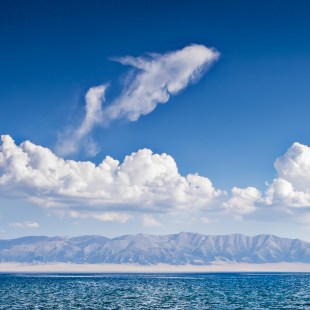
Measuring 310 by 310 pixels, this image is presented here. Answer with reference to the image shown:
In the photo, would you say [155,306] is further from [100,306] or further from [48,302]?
[48,302]

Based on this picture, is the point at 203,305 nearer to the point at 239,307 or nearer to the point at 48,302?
the point at 239,307

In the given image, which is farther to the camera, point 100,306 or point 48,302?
point 48,302

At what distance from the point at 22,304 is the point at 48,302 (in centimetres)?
591

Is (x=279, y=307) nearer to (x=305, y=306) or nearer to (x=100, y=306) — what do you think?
(x=305, y=306)

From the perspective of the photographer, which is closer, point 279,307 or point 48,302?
point 279,307

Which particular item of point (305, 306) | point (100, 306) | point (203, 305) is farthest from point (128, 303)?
point (305, 306)

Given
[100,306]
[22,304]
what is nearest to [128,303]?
[100,306]

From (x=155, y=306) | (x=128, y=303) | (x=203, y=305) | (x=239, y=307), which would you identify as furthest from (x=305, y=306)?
(x=128, y=303)

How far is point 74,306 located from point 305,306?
42667mm

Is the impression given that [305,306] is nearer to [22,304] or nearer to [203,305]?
[203,305]

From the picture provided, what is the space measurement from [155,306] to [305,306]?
27870mm

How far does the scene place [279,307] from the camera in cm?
7312

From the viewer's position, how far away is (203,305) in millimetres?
74438

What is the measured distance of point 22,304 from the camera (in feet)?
248
